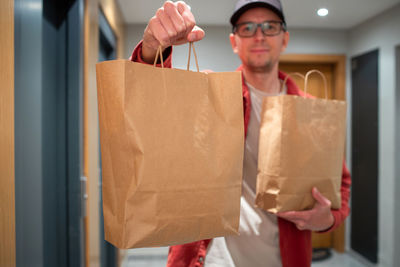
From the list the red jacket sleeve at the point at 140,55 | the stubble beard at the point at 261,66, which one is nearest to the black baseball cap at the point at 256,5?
the stubble beard at the point at 261,66

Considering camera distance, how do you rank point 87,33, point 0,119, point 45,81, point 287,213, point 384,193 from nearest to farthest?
point 0,119 → point 287,213 → point 45,81 → point 87,33 → point 384,193

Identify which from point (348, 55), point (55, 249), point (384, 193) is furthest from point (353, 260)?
point (55, 249)

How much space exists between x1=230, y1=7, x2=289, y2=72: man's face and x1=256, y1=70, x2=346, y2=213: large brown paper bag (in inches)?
6.6

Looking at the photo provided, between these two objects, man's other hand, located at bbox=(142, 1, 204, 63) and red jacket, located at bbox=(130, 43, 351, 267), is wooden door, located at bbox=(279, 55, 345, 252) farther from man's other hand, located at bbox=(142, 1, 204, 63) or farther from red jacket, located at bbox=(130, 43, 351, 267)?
man's other hand, located at bbox=(142, 1, 204, 63)

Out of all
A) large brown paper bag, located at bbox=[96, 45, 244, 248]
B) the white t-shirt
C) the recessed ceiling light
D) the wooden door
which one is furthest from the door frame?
the wooden door

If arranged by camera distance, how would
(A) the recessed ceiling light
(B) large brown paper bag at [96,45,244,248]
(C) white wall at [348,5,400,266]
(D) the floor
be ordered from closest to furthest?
(B) large brown paper bag at [96,45,244,248] < (A) the recessed ceiling light < (D) the floor < (C) white wall at [348,5,400,266]

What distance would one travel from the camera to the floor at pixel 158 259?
1741mm

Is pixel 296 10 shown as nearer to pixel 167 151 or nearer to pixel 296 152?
pixel 296 152

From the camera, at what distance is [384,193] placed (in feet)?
7.17

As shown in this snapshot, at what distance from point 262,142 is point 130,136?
0.44m

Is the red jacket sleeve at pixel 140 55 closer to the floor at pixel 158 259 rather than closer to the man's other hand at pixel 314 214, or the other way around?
the man's other hand at pixel 314 214

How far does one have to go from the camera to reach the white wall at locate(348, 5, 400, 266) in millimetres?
2031

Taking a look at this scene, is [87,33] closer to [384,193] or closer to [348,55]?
[348,55]

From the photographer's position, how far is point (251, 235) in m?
0.88
